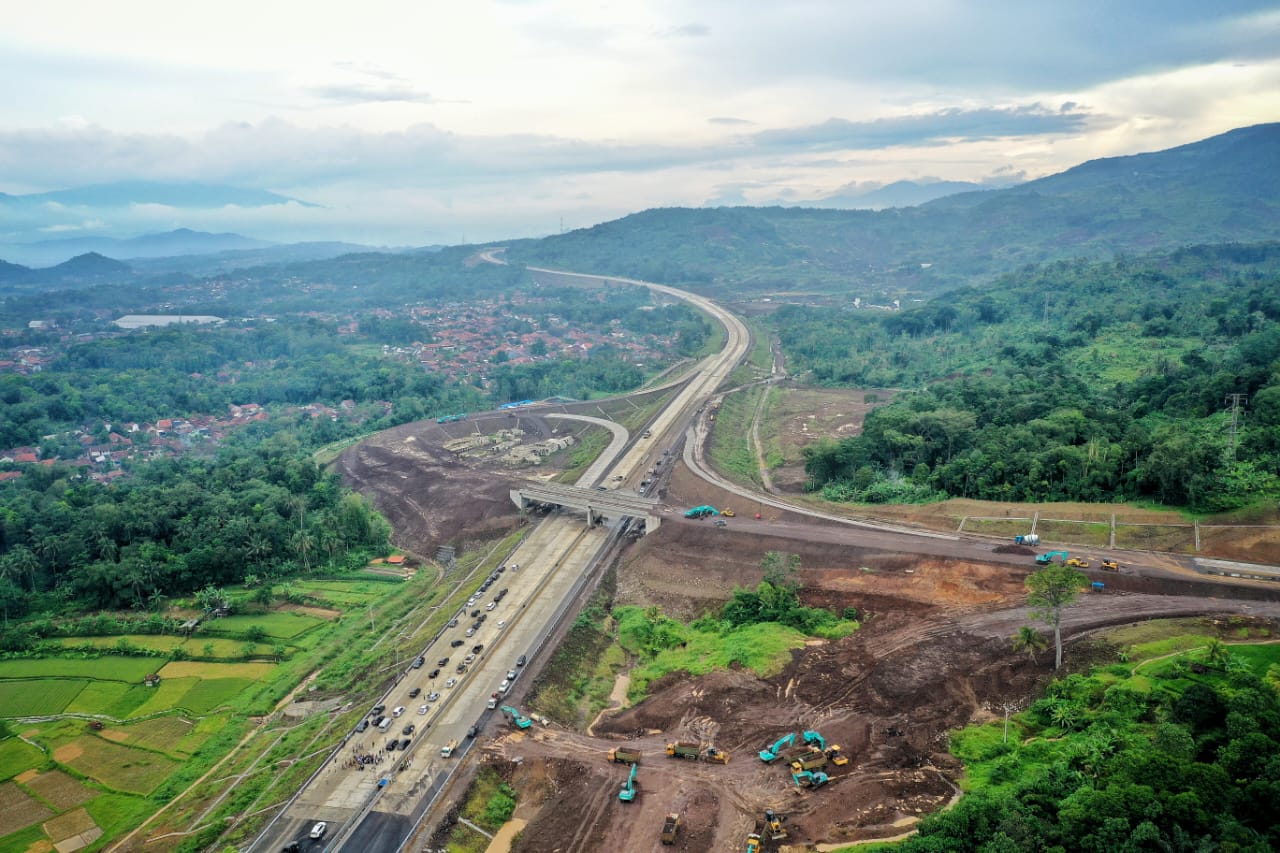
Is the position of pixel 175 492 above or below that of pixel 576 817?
above

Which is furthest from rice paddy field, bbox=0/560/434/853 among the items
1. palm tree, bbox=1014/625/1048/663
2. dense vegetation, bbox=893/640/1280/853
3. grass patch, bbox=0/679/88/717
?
palm tree, bbox=1014/625/1048/663

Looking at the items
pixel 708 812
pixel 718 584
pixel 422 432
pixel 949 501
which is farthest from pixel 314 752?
pixel 422 432

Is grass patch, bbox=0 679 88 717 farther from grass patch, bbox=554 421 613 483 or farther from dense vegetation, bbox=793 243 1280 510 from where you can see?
dense vegetation, bbox=793 243 1280 510

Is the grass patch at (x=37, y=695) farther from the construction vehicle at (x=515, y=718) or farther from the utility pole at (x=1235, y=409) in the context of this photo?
the utility pole at (x=1235, y=409)

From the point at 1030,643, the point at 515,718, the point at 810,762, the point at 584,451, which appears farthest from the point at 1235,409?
the point at 584,451

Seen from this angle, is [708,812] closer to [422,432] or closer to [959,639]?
[959,639]

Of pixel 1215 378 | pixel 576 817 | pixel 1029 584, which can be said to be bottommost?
pixel 576 817
